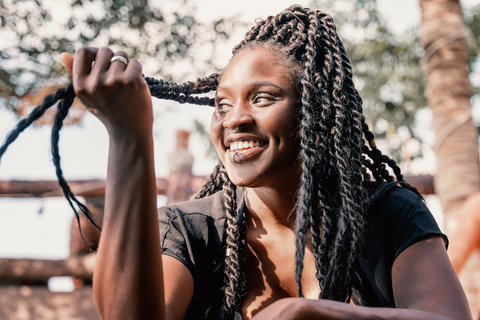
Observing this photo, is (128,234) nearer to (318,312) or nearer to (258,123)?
(318,312)

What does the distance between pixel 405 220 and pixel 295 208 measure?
0.48 m

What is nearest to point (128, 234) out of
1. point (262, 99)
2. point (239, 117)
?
point (239, 117)

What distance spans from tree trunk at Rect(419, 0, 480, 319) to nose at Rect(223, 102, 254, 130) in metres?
3.41

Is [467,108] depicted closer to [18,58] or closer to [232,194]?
[232,194]

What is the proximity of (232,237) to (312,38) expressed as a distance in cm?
98

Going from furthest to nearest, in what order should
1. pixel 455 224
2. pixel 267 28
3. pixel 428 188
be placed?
pixel 428 188
pixel 455 224
pixel 267 28

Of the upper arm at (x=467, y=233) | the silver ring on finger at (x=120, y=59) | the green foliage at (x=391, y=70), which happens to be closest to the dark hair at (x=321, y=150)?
the silver ring on finger at (x=120, y=59)

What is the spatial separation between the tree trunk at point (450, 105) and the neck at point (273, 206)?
3.07 metres

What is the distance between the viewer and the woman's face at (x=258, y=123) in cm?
186

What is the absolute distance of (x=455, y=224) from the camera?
4438 millimetres

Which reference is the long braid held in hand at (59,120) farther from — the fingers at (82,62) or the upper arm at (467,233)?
the upper arm at (467,233)

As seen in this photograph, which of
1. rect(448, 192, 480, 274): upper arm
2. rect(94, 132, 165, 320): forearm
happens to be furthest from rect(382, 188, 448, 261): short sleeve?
rect(448, 192, 480, 274): upper arm

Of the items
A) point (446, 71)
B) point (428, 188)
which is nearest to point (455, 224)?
point (428, 188)

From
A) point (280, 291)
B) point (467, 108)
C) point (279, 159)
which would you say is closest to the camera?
point (279, 159)
